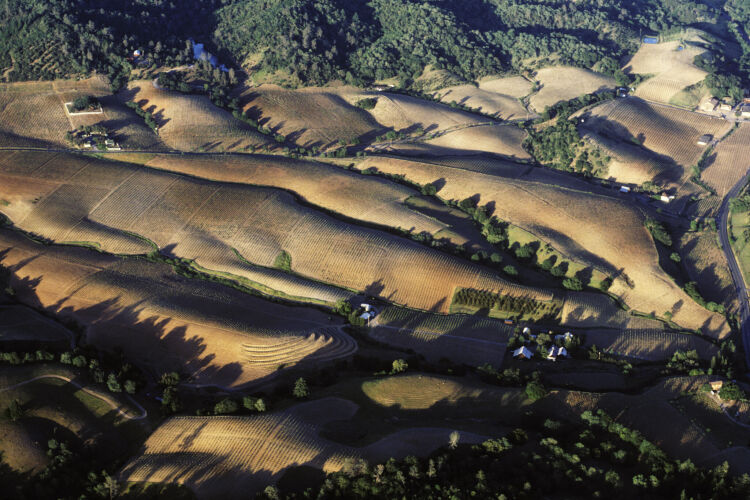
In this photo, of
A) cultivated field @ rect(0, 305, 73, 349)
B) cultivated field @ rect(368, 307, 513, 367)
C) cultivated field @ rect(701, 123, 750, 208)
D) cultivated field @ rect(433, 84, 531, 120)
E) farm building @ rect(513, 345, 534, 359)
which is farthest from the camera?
cultivated field @ rect(433, 84, 531, 120)

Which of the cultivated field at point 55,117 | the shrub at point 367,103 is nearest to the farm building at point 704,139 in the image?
the shrub at point 367,103

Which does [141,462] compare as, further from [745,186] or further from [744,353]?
[745,186]

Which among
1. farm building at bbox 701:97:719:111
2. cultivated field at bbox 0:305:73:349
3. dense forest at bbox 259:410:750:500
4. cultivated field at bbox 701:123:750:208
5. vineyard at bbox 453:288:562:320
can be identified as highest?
farm building at bbox 701:97:719:111

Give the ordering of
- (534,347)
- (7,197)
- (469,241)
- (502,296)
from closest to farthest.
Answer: (534,347) < (502,296) < (469,241) < (7,197)

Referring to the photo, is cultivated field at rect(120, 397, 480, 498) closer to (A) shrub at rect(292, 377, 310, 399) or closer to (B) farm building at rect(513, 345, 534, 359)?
(A) shrub at rect(292, 377, 310, 399)

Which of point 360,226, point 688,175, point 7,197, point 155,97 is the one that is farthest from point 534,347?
point 155,97

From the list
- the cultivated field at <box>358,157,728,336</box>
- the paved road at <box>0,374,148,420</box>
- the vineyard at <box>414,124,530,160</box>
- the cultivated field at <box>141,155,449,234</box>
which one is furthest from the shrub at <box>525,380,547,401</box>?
the vineyard at <box>414,124,530,160</box>

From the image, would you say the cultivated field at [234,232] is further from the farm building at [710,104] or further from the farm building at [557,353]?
the farm building at [710,104]
